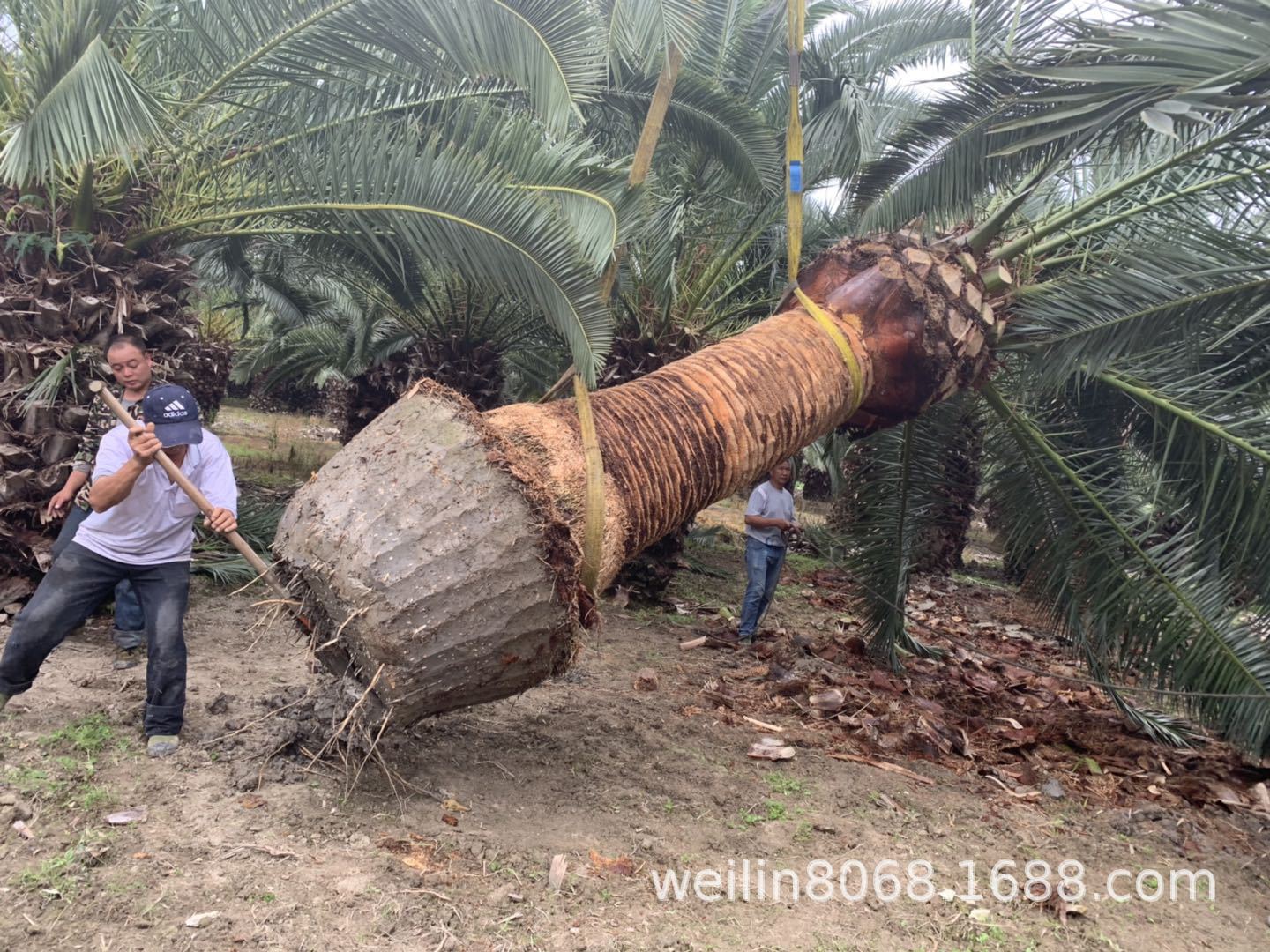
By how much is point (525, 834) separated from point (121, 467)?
210 centimetres

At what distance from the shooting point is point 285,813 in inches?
133

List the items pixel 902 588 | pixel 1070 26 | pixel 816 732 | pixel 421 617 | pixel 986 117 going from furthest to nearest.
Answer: pixel 902 588
pixel 816 732
pixel 986 117
pixel 1070 26
pixel 421 617

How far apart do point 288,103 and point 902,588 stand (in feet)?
16.9

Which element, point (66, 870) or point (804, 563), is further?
point (804, 563)

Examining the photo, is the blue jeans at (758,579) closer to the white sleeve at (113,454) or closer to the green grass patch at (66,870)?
the white sleeve at (113,454)

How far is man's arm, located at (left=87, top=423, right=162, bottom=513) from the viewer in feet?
11.5

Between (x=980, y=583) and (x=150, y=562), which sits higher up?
(x=150, y=562)

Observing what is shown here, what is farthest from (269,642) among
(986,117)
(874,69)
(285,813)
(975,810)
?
(874,69)

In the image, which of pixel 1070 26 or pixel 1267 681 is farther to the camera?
pixel 1267 681

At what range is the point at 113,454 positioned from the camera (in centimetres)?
378

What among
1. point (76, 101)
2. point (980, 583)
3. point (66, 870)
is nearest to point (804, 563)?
point (980, 583)

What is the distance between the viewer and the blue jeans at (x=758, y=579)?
25.0 ft

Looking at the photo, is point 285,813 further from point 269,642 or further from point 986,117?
point 986,117

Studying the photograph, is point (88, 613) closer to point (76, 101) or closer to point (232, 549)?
point (76, 101)
